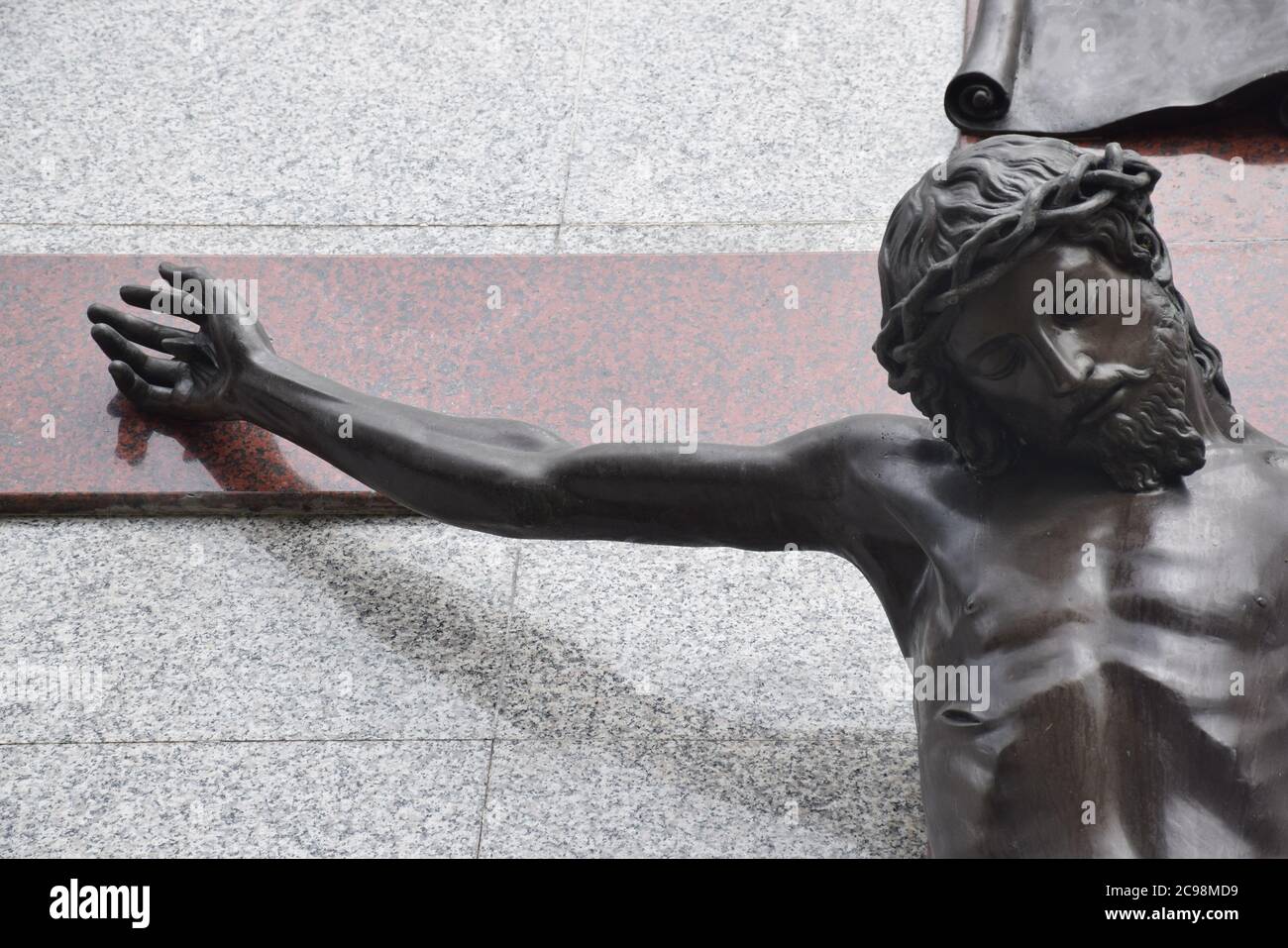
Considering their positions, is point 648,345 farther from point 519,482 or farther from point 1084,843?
point 1084,843

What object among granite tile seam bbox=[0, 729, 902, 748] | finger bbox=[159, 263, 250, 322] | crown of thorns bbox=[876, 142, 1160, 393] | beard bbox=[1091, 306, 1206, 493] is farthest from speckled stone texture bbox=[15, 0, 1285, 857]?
crown of thorns bbox=[876, 142, 1160, 393]

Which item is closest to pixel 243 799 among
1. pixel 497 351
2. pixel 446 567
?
pixel 446 567

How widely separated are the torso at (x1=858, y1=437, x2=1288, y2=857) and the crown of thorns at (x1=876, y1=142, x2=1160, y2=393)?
50 cm

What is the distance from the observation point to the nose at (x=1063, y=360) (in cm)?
337

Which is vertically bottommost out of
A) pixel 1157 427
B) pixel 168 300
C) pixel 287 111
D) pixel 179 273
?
pixel 1157 427

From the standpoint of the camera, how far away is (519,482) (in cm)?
443

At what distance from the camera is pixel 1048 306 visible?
3.39 metres

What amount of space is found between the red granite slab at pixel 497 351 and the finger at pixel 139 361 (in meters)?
0.16

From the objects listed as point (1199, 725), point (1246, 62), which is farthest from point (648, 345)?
point (1199, 725)

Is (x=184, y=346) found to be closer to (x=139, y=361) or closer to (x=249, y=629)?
(x=139, y=361)

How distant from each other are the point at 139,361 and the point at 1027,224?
3.16 m

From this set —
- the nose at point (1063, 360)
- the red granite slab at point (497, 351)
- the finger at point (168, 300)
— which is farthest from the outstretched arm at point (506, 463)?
the nose at point (1063, 360)

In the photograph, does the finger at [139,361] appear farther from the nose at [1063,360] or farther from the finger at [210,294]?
the nose at [1063,360]

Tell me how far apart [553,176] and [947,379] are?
Result: 118 inches
